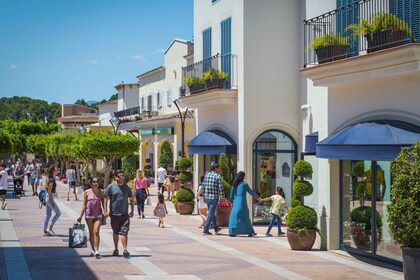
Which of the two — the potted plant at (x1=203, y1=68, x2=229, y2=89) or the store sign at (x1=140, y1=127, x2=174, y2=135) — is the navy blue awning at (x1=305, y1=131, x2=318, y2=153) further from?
the store sign at (x1=140, y1=127, x2=174, y2=135)

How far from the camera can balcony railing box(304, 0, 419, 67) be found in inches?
530

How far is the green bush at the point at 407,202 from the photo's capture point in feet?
36.1

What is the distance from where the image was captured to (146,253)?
1612cm

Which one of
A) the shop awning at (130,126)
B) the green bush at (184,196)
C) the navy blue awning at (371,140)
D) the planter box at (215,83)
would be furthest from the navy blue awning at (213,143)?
the shop awning at (130,126)

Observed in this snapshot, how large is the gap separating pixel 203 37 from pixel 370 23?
12597 millimetres

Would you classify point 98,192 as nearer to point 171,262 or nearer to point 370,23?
point 171,262

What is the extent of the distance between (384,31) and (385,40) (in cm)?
17

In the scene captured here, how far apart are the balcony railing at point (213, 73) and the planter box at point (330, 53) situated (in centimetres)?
713

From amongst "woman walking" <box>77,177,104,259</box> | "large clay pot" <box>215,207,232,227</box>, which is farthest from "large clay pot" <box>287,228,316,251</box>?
"large clay pot" <box>215,207,232,227</box>

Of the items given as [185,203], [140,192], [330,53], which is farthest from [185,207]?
[330,53]

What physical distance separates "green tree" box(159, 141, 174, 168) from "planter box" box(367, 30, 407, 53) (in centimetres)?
2998

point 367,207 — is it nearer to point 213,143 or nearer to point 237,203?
point 237,203

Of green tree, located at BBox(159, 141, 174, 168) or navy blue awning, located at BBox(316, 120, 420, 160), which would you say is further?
green tree, located at BBox(159, 141, 174, 168)

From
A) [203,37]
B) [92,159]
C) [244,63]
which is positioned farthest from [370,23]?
[92,159]
